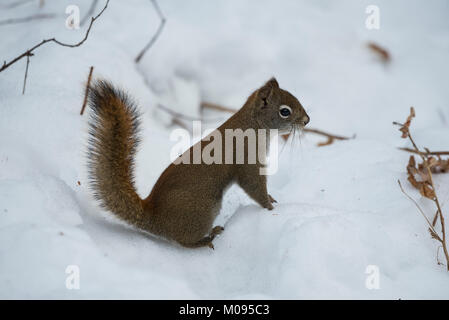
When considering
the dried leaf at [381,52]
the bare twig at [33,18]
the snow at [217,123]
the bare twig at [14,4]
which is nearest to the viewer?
the snow at [217,123]

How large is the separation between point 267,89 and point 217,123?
1.13m

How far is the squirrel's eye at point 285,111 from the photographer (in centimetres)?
181

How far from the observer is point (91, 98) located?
143 cm

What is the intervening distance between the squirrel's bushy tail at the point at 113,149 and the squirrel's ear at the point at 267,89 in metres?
0.54

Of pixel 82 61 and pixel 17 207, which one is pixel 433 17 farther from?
pixel 17 207

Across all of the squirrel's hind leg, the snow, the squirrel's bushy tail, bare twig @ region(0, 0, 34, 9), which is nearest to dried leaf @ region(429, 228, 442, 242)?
the snow

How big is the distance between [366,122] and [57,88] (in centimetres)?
208

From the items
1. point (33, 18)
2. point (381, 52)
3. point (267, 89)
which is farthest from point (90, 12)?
point (381, 52)

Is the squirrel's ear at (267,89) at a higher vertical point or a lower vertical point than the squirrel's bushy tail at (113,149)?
higher

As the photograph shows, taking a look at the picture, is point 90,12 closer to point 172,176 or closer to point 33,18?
point 33,18

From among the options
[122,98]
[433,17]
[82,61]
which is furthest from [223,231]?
[433,17]

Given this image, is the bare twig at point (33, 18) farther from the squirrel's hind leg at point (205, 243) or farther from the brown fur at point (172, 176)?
the squirrel's hind leg at point (205, 243)

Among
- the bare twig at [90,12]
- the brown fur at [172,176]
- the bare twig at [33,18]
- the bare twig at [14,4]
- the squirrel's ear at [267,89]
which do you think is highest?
the bare twig at [14,4]

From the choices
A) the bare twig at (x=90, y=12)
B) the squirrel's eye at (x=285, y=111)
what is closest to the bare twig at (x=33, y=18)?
the bare twig at (x=90, y=12)
